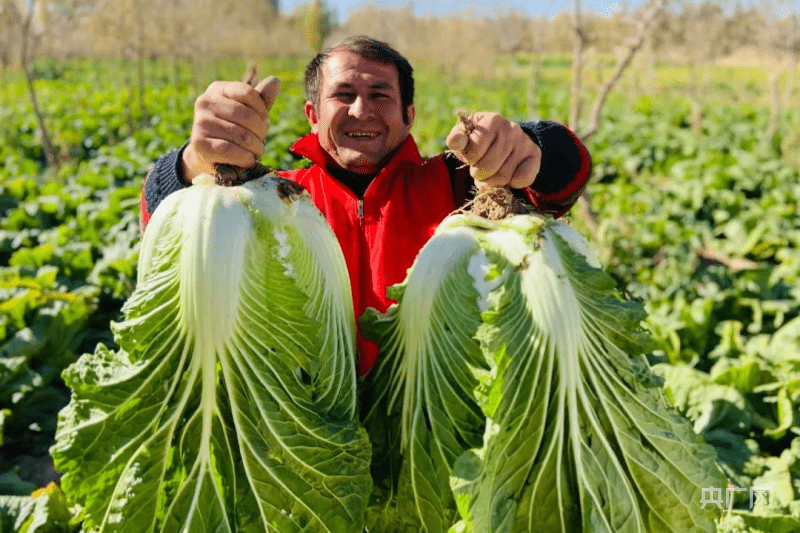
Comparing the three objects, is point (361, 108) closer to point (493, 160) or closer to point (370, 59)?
point (370, 59)

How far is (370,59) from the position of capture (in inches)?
102

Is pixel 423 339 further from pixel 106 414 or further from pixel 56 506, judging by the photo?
pixel 56 506

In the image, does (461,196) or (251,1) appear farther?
(251,1)

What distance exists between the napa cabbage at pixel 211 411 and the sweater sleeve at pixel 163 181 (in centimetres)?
52

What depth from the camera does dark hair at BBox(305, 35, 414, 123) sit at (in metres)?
2.61

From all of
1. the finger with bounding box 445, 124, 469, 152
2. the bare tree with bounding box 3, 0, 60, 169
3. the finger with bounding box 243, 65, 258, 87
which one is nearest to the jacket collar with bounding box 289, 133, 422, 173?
the finger with bounding box 243, 65, 258, 87

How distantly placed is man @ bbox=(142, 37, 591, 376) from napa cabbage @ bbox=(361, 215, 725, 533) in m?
0.50

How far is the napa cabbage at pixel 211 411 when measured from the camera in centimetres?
158

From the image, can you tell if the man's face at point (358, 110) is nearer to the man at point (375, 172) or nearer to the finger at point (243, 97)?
the man at point (375, 172)

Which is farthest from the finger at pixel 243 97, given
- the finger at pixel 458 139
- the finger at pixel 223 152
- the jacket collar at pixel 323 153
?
the jacket collar at pixel 323 153

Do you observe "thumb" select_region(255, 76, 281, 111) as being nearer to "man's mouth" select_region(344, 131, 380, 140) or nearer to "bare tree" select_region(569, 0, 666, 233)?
"man's mouth" select_region(344, 131, 380, 140)

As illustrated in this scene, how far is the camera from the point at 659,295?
746cm

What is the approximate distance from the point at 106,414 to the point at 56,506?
5.90 feet

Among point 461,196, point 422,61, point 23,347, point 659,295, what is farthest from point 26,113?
point 422,61
